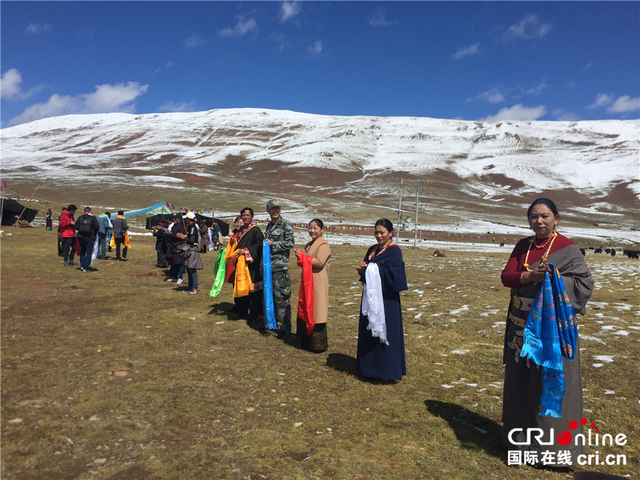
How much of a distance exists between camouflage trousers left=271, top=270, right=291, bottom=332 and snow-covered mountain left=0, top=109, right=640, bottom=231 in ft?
237

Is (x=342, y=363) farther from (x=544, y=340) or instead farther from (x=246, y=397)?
(x=544, y=340)

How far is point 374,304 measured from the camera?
5.62 m

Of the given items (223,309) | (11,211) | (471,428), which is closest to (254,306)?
(223,309)

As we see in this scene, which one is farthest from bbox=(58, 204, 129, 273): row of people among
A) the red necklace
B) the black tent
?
the black tent

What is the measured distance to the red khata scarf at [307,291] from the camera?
22.6 feet

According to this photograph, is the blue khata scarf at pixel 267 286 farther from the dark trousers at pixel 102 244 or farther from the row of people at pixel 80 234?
the dark trousers at pixel 102 244

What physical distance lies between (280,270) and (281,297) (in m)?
0.53

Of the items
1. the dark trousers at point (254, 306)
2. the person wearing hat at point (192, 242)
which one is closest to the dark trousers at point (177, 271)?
the person wearing hat at point (192, 242)

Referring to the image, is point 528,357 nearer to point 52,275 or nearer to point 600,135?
point 52,275

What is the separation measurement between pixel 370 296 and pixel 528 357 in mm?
2284

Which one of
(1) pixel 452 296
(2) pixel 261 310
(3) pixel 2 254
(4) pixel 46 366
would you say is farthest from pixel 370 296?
(3) pixel 2 254

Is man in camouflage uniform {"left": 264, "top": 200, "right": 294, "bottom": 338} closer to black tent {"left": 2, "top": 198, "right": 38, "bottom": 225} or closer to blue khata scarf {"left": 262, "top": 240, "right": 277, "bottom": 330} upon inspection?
blue khata scarf {"left": 262, "top": 240, "right": 277, "bottom": 330}

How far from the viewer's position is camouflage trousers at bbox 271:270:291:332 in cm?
799

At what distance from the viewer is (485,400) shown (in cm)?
540
